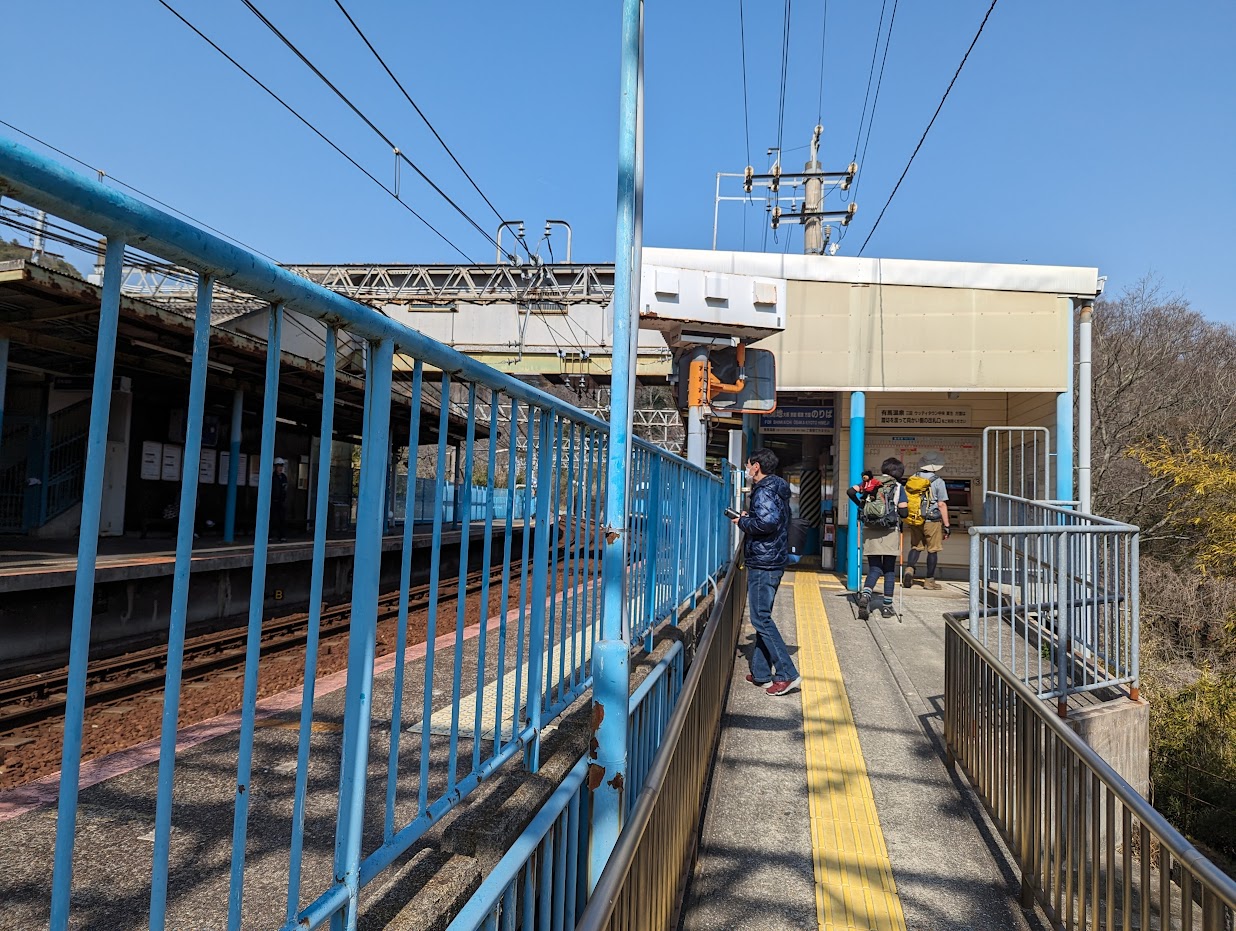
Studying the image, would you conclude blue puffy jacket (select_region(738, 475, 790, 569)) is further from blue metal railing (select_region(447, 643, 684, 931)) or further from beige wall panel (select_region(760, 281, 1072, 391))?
beige wall panel (select_region(760, 281, 1072, 391))

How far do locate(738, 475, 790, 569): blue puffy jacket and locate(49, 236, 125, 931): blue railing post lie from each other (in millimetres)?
4956

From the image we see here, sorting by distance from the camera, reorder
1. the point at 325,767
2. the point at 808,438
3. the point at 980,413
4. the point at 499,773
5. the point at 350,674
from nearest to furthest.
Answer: the point at 350,674 → the point at 499,773 → the point at 325,767 → the point at 980,413 → the point at 808,438

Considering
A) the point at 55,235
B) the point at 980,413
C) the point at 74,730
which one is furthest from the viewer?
the point at 980,413

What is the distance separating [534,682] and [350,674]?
1194mm

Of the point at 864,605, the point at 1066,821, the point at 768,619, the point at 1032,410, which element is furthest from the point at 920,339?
the point at 1066,821

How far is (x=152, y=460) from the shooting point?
14430 mm

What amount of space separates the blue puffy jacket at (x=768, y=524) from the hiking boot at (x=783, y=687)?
2.89 ft

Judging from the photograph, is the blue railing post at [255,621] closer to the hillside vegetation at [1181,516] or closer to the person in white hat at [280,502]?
the hillside vegetation at [1181,516]

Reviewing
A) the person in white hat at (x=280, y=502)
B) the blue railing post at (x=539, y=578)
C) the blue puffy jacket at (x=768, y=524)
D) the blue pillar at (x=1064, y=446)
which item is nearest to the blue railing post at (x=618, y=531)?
the blue railing post at (x=539, y=578)

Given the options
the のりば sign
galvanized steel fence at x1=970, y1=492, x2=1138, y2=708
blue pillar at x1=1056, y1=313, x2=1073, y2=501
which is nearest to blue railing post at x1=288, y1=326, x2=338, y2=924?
galvanized steel fence at x1=970, y1=492, x2=1138, y2=708

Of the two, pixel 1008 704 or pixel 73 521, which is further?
pixel 73 521

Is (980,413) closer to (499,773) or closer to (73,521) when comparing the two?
(499,773)

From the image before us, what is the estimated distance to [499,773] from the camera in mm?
2439

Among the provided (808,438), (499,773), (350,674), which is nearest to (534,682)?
(499,773)
